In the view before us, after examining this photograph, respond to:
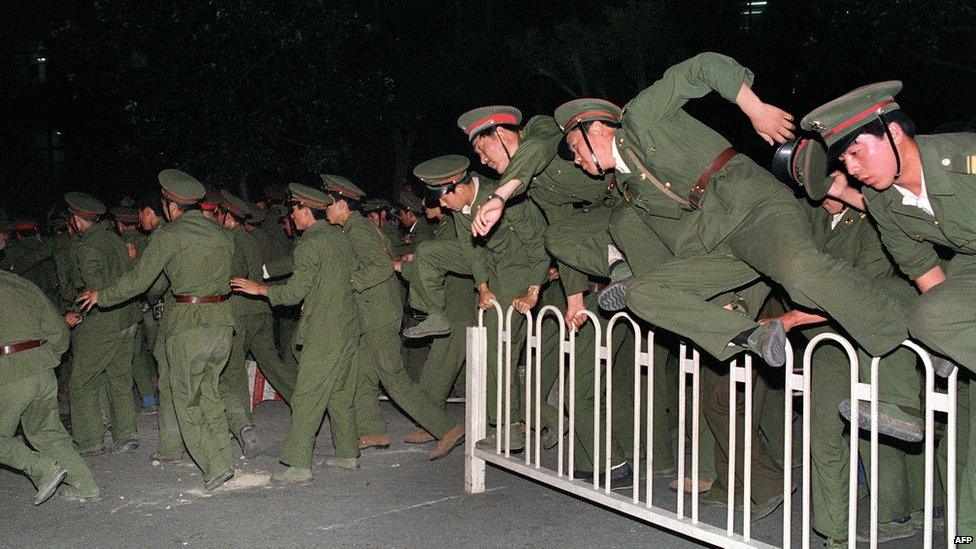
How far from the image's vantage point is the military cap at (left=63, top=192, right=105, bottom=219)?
29.7ft

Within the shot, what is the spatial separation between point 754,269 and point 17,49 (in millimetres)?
36012

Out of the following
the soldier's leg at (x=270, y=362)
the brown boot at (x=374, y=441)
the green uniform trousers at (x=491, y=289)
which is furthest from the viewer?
the soldier's leg at (x=270, y=362)

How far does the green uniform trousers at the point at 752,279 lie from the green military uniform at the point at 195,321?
3.56m

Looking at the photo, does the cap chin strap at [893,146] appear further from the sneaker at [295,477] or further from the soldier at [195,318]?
the soldier at [195,318]

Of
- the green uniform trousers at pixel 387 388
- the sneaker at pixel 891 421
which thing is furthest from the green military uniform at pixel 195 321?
the sneaker at pixel 891 421

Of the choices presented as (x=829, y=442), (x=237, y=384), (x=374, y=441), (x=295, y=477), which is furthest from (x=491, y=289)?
(x=829, y=442)

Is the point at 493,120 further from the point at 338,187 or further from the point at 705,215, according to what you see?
the point at 705,215

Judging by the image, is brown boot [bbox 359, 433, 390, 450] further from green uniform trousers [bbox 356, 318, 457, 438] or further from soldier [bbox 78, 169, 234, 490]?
soldier [bbox 78, 169, 234, 490]

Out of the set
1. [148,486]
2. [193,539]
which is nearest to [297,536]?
[193,539]

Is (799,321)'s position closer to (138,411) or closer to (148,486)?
(148,486)

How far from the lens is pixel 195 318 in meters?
7.20

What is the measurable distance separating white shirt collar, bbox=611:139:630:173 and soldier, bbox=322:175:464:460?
9.61 feet

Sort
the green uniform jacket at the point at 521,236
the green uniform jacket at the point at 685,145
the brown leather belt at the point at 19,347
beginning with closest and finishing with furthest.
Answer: the green uniform jacket at the point at 685,145
the brown leather belt at the point at 19,347
the green uniform jacket at the point at 521,236

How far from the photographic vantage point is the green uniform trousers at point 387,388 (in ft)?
26.0
